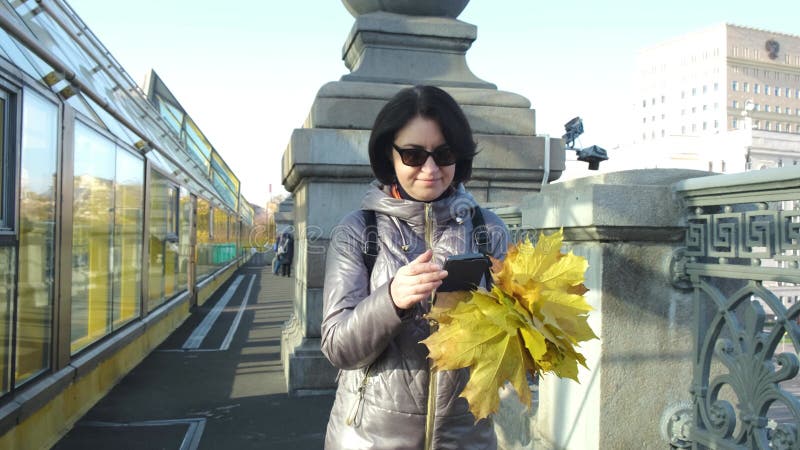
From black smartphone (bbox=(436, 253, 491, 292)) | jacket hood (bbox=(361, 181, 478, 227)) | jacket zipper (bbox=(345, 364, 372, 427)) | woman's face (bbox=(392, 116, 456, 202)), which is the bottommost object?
jacket zipper (bbox=(345, 364, 372, 427))

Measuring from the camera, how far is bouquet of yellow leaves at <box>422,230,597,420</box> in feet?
5.27

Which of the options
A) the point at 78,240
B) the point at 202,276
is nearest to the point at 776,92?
the point at 202,276

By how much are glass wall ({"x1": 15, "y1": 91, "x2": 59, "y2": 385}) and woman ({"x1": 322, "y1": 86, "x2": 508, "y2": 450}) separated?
336cm

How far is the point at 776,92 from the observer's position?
126438 millimetres

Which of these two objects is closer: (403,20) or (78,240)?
(78,240)

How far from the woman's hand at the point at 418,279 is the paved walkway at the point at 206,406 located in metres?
3.62

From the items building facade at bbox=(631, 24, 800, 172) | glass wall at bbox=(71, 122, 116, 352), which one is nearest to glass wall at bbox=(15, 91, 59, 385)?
glass wall at bbox=(71, 122, 116, 352)

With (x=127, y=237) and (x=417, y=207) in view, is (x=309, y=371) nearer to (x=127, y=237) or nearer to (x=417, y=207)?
(x=127, y=237)

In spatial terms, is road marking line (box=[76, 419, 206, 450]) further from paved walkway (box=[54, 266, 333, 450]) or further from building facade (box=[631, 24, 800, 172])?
building facade (box=[631, 24, 800, 172])

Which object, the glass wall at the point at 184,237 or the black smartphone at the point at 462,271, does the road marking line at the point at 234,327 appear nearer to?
the glass wall at the point at 184,237

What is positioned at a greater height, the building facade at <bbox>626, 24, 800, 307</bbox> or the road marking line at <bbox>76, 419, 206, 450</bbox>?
the building facade at <bbox>626, 24, 800, 307</bbox>

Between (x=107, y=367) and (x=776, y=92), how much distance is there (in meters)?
142

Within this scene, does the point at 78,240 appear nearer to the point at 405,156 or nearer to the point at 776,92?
the point at 405,156

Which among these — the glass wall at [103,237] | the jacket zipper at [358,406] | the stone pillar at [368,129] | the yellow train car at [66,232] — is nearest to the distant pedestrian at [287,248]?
the yellow train car at [66,232]
